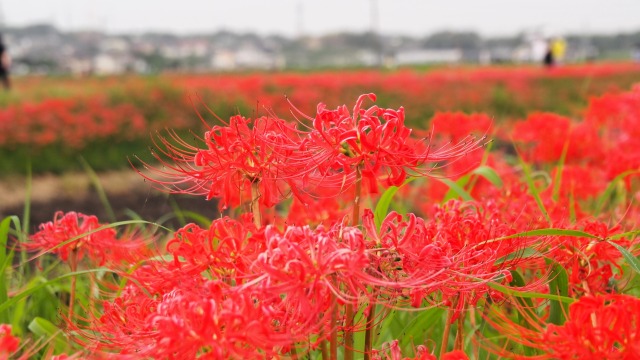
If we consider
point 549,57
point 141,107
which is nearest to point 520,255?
point 141,107

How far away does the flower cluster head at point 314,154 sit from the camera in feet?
4.54

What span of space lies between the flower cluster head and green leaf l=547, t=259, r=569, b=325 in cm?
35

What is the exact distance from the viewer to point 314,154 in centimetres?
145

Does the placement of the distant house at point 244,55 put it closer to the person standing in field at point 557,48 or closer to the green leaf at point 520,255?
the person standing in field at point 557,48

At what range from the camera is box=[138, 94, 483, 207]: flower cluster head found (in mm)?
1384

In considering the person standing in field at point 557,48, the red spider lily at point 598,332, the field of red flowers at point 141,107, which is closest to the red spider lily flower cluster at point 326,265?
the red spider lily at point 598,332

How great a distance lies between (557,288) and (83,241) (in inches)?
48.1

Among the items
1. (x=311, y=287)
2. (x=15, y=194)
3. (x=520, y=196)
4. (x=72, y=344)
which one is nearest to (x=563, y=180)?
(x=520, y=196)

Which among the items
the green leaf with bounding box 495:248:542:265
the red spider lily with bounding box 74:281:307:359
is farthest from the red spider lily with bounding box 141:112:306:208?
the green leaf with bounding box 495:248:542:265

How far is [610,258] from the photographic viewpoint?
1.69 metres

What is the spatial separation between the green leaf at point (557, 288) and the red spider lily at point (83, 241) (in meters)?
0.94

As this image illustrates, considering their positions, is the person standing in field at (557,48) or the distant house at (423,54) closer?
→ the person standing in field at (557,48)

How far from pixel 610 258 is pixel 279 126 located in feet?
2.65

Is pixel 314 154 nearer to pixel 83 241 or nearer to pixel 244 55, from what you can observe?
pixel 83 241
